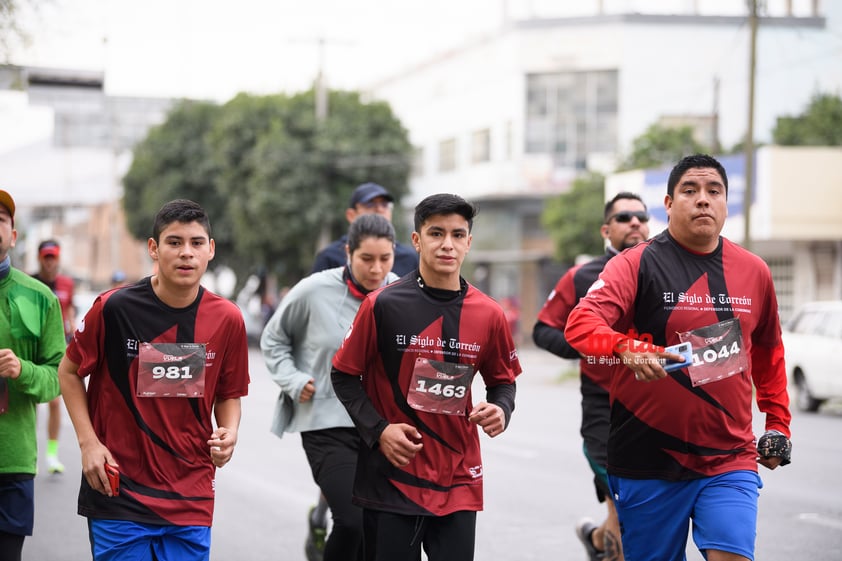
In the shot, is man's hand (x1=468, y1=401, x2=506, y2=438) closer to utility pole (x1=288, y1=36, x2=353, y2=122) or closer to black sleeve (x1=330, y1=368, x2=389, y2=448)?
black sleeve (x1=330, y1=368, x2=389, y2=448)

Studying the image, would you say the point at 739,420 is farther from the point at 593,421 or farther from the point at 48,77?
the point at 48,77

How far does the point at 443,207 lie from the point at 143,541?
178 centimetres

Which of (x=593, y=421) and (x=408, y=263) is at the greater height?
(x=408, y=263)

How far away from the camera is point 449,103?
168 feet

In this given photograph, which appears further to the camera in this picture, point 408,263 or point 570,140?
point 570,140

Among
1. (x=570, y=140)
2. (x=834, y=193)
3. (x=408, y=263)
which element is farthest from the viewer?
(x=570, y=140)

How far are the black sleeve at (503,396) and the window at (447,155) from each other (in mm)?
45676

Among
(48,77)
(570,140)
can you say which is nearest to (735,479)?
(48,77)

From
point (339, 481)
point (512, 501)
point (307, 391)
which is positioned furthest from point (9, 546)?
point (512, 501)

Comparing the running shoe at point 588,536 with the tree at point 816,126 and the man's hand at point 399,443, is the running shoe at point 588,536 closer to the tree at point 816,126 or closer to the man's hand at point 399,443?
the man's hand at point 399,443

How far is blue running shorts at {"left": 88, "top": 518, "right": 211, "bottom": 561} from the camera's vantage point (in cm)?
466

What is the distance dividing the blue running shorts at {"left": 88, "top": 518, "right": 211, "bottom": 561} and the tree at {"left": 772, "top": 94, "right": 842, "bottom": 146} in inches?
1437

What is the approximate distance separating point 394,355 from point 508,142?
42.2 meters

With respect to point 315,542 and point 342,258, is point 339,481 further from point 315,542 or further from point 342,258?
point 342,258
